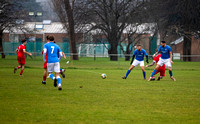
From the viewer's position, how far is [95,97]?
950cm

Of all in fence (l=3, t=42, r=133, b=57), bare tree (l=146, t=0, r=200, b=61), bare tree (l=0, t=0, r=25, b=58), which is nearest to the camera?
bare tree (l=146, t=0, r=200, b=61)

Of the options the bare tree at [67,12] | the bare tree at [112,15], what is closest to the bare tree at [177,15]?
the bare tree at [112,15]

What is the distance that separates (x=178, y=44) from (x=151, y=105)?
47643 mm

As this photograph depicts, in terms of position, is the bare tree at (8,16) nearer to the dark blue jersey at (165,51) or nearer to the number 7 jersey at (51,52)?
the dark blue jersey at (165,51)

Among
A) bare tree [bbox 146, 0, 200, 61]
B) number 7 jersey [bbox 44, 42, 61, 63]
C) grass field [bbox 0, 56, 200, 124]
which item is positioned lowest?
grass field [bbox 0, 56, 200, 124]

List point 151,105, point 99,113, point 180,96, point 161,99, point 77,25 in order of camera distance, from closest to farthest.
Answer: point 99,113 < point 151,105 < point 161,99 < point 180,96 < point 77,25

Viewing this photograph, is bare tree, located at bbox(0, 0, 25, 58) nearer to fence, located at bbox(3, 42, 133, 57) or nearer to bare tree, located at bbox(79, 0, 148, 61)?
fence, located at bbox(3, 42, 133, 57)

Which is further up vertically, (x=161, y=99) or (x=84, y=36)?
(x=84, y=36)

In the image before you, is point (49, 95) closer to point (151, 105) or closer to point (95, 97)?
point (95, 97)

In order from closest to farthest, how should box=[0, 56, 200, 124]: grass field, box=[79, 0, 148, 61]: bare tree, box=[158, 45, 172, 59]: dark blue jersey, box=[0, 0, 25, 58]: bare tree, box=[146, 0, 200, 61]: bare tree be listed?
1. box=[0, 56, 200, 124]: grass field
2. box=[158, 45, 172, 59]: dark blue jersey
3. box=[146, 0, 200, 61]: bare tree
4. box=[0, 0, 25, 58]: bare tree
5. box=[79, 0, 148, 61]: bare tree

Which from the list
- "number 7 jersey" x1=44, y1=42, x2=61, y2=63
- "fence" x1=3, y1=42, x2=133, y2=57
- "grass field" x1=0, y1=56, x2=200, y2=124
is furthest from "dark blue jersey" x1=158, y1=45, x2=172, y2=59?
"fence" x1=3, y1=42, x2=133, y2=57

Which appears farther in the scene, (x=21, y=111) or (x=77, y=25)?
(x=77, y=25)

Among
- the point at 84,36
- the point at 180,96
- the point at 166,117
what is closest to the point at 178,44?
the point at 84,36

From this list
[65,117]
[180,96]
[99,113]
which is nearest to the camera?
[65,117]
